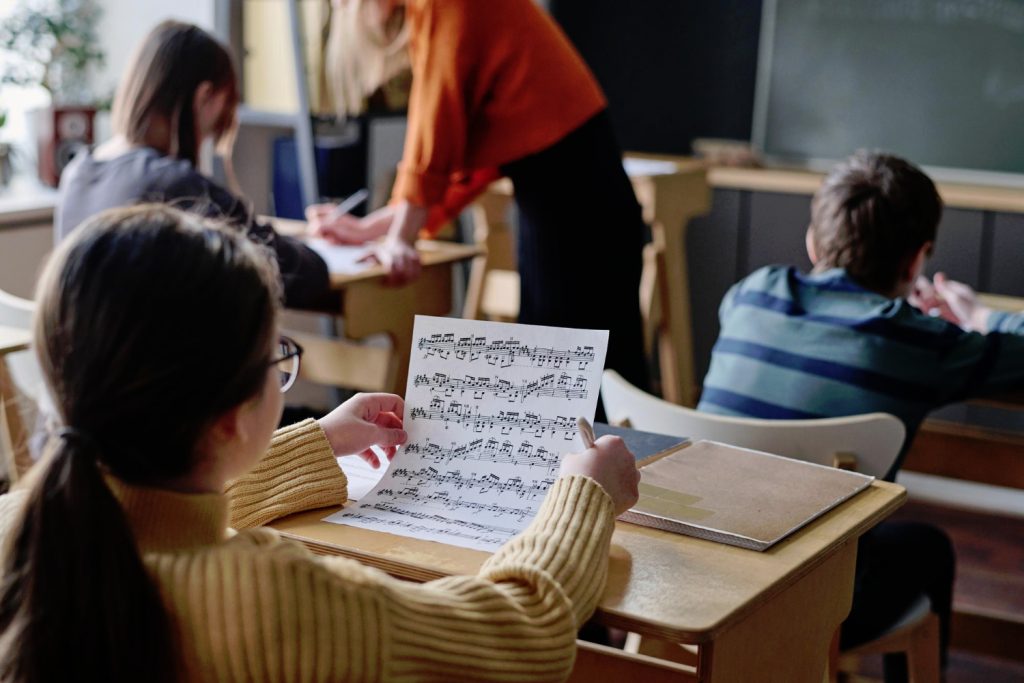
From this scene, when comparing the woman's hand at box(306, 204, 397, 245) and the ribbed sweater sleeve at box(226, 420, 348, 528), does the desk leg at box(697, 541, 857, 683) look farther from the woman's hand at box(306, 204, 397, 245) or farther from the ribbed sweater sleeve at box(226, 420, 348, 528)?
the woman's hand at box(306, 204, 397, 245)

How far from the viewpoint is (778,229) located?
411 cm

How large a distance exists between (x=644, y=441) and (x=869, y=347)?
0.54m

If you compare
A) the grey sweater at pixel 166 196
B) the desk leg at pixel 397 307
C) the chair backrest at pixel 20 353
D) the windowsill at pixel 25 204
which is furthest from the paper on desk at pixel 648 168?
the chair backrest at pixel 20 353

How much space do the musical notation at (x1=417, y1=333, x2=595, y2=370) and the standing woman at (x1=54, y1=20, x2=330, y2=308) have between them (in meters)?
1.12

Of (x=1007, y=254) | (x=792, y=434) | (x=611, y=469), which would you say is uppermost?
(x=611, y=469)

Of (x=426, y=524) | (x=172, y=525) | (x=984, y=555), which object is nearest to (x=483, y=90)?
(x=426, y=524)

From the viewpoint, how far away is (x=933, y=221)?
1985 millimetres

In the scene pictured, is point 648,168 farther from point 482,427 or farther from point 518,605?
point 518,605

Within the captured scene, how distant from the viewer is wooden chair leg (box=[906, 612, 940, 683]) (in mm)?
1845

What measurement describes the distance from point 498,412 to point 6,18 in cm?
286

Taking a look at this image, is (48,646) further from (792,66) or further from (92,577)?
(792,66)

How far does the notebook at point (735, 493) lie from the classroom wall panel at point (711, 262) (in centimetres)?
283

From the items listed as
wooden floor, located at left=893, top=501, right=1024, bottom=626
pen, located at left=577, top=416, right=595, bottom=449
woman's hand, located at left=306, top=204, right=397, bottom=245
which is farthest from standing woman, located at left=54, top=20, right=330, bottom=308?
wooden floor, located at left=893, top=501, right=1024, bottom=626

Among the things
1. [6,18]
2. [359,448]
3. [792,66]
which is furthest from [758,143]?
[359,448]
